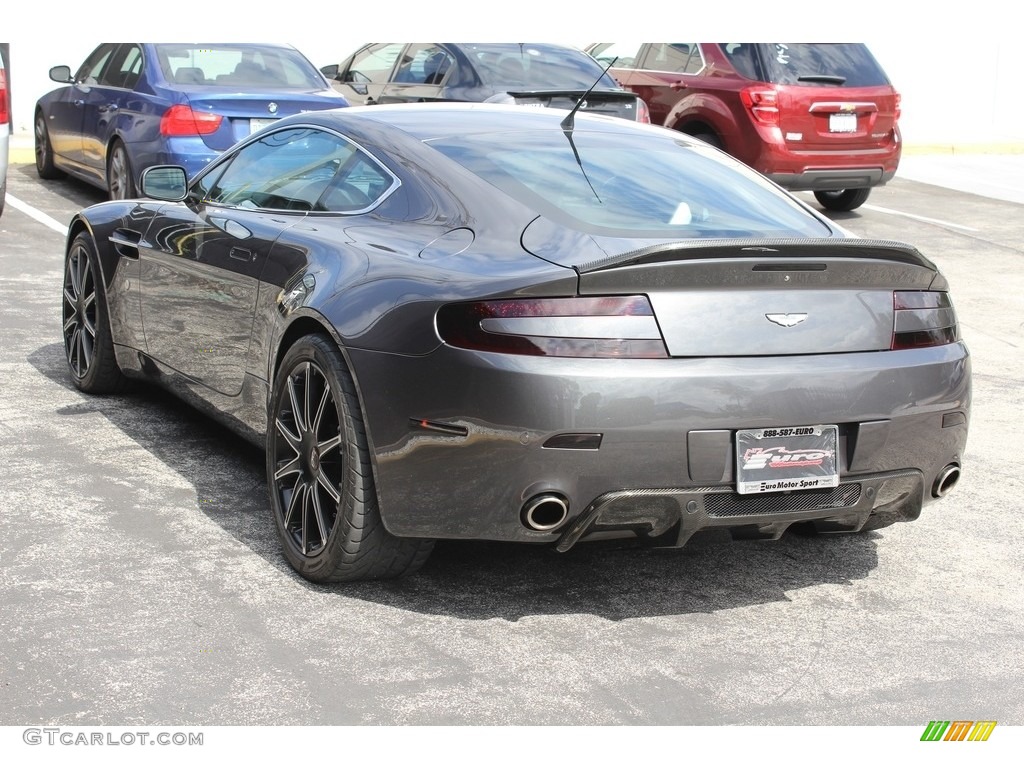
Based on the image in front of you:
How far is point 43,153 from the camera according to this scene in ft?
46.4

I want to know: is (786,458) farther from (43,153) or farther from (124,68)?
(43,153)

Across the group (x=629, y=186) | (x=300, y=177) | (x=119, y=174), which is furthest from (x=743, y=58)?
(x=629, y=186)

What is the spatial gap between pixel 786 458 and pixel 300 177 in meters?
2.20

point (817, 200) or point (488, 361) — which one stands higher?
point (488, 361)

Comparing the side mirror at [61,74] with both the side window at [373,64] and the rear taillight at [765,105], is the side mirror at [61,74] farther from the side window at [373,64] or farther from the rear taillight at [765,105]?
the rear taillight at [765,105]

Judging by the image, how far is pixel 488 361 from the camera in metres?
4.10

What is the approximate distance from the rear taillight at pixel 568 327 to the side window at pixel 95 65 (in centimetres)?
940

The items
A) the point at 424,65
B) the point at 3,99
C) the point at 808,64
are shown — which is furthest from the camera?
the point at 424,65

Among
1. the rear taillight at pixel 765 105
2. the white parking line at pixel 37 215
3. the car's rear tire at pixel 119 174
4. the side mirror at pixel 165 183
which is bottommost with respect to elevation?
the white parking line at pixel 37 215

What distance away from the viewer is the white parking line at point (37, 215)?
39.1 ft

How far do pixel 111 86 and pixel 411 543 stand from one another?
8651 mm

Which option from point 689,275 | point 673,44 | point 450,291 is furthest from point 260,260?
point 673,44

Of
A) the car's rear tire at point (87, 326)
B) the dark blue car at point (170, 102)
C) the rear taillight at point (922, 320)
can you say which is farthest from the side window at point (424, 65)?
the rear taillight at point (922, 320)
